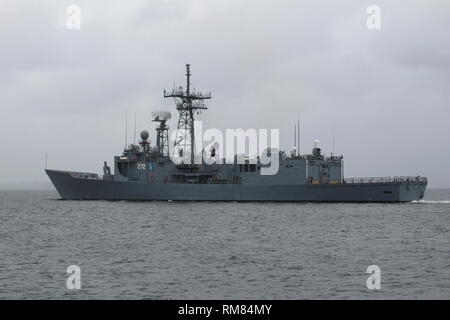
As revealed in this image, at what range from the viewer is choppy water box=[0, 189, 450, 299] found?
56.2 feet

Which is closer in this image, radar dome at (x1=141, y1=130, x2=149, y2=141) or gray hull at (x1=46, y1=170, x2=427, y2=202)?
gray hull at (x1=46, y1=170, x2=427, y2=202)

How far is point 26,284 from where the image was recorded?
708 inches

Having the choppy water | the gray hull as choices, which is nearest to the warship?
the gray hull

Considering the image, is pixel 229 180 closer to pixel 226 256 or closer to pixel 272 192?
pixel 272 192

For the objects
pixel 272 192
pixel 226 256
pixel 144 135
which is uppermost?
pixel 144 135

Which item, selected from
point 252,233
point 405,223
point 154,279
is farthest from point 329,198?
point 154,279

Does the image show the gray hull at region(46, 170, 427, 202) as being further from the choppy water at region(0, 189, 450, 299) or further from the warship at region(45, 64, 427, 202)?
the choppy water at region(0, 189, 450, 299)

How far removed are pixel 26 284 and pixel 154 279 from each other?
4.07 meters

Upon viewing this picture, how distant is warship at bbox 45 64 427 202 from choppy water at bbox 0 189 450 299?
1192cm

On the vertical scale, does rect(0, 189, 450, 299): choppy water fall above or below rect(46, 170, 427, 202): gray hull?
below

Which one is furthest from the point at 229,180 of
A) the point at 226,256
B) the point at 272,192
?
the point at 226,256

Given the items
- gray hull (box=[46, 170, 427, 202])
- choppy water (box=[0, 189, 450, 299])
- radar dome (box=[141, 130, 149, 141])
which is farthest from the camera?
radar dome (box=[141, 130, 149, 141])

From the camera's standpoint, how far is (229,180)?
179 ft

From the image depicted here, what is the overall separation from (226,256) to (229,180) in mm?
31362
